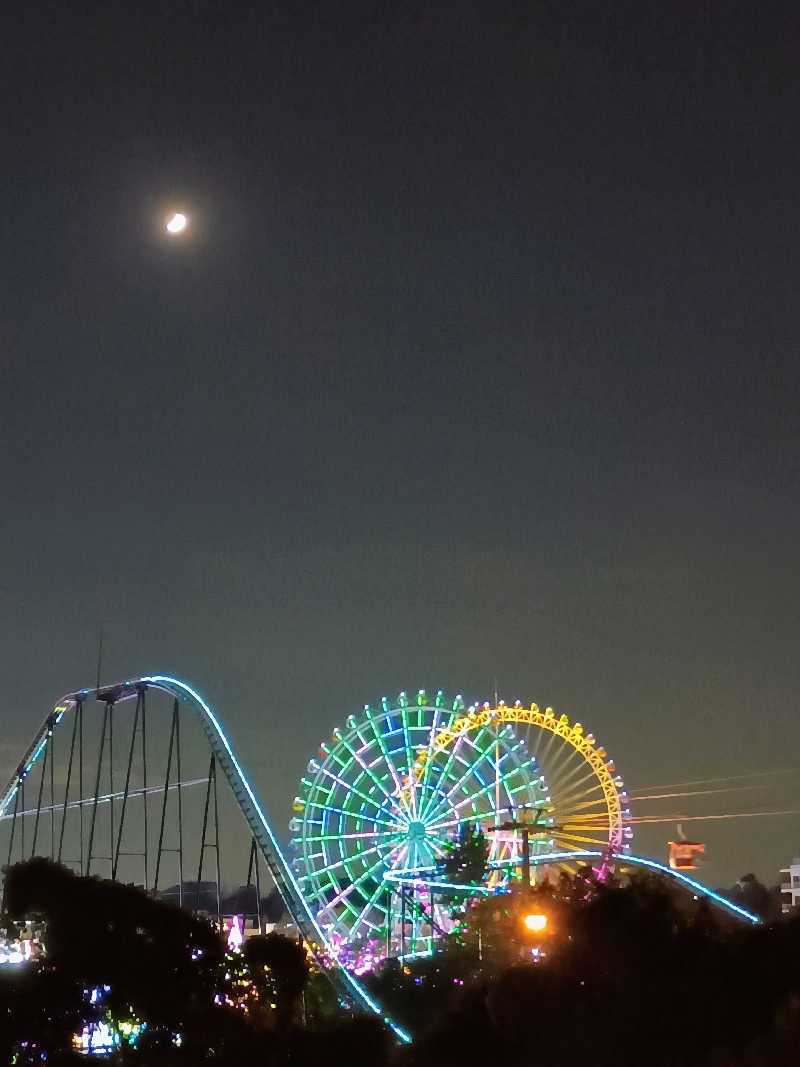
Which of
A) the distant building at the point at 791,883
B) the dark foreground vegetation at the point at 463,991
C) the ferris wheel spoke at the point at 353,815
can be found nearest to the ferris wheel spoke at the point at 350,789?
the ferris wheel spoke at the point at 353,815

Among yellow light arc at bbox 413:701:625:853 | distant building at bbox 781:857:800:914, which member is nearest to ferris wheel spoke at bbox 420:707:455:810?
yellow light arc at bbox 413:701:625:853

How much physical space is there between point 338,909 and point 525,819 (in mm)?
8526

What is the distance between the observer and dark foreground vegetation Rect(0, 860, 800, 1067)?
1731 cm

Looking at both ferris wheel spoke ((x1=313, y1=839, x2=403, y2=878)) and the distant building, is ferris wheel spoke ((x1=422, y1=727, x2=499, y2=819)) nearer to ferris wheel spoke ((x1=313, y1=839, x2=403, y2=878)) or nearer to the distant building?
ferris wheel spoke ((x1=313, y1=839, x2=403, y2=878))

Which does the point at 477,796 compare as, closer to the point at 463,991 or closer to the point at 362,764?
the point at 362,764

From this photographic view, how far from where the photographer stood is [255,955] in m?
29.5

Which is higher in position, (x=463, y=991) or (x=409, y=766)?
(x=409, y=766)

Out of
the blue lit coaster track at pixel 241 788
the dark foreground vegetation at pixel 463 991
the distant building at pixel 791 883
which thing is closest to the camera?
the dark foreground vegetation at pixel 463 991

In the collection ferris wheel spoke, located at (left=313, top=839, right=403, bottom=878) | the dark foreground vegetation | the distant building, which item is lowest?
the dark foreground vegetation

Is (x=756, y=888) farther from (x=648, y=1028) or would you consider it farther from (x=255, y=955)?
(x=648, y=1028)

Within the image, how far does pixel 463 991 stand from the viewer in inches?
930

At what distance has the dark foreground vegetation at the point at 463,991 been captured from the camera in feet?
56.8

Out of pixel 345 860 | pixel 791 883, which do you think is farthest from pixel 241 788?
pixel 791 883

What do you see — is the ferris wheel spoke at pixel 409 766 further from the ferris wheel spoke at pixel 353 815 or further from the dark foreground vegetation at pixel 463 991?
the dark foreground vegetation at pixel 463 991
